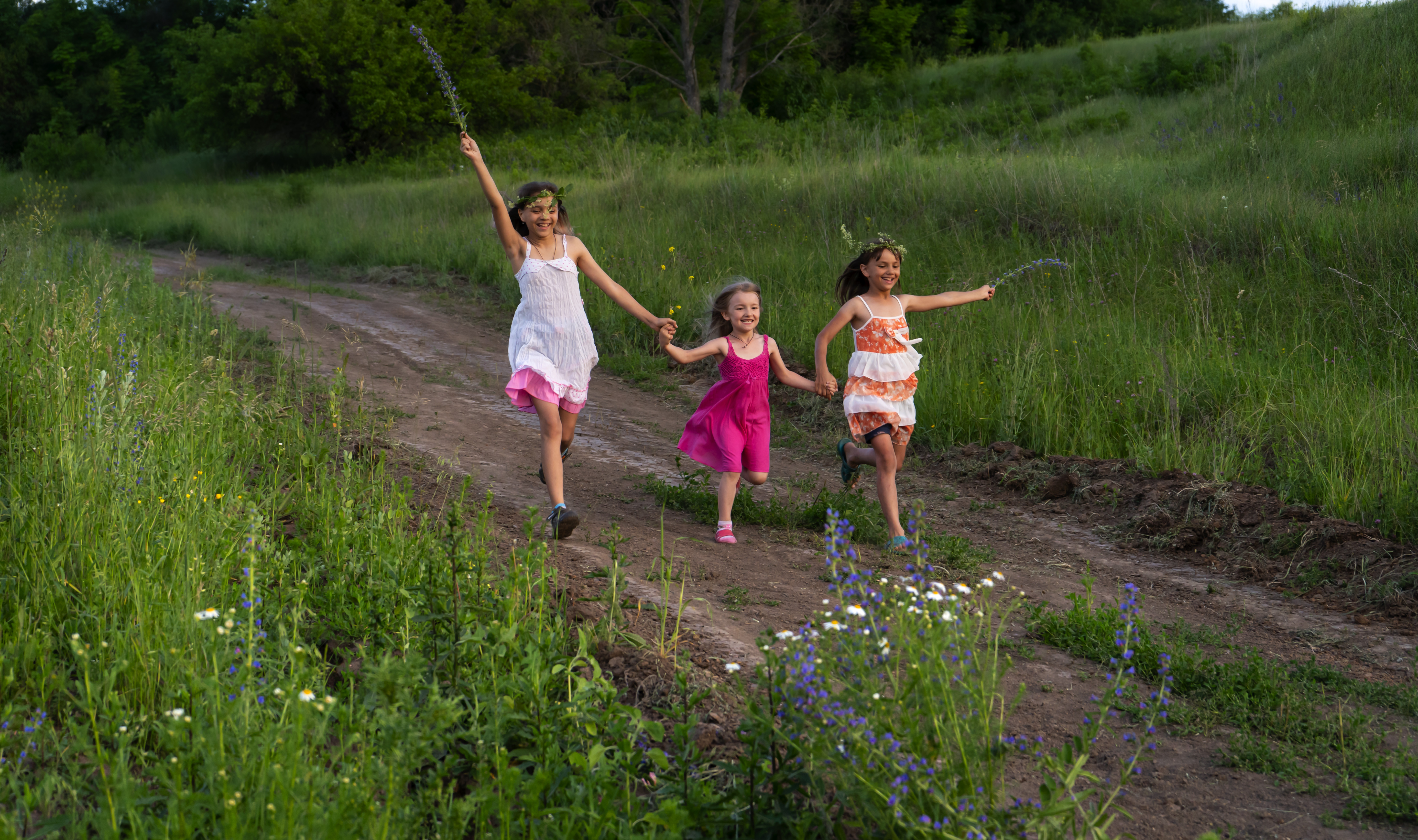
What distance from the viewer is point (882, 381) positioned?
549cm

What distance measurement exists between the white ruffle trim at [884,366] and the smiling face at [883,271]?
1.24 feet

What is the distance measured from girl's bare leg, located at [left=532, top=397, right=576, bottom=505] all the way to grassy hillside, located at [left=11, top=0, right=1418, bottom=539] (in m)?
3.20

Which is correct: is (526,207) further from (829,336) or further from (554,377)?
(829,336)

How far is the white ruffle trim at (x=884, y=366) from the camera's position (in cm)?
551

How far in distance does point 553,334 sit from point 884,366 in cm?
182

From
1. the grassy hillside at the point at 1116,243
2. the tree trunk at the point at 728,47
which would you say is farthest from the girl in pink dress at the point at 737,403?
the tree trunk at the point at 728,47

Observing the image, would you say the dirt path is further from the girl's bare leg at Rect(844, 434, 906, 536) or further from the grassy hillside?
the grassy hillside

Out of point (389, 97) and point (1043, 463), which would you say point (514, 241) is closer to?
point (1043, 463)

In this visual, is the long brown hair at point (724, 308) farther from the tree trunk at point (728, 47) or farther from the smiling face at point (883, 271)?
the tree trunk at point (728, 47)

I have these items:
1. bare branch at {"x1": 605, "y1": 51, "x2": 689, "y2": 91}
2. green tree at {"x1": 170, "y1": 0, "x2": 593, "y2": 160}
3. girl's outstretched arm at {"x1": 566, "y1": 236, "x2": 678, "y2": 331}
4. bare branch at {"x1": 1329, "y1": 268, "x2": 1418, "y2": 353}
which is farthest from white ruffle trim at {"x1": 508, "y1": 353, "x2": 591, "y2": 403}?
bare branch at {"x1": 605, "y1": 51, "x2": 689, "y2": 91}

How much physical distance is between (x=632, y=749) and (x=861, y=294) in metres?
3.59

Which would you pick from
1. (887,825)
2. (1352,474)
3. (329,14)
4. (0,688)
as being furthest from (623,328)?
(329,14)

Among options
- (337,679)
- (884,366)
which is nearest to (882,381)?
(884,366)

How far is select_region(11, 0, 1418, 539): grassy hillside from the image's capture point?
6.73 metres
